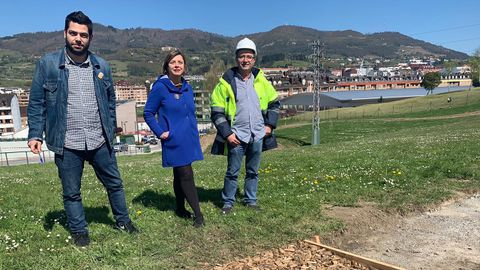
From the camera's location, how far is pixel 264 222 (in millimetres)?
6066

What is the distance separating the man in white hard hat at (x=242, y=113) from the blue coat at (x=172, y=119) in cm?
53

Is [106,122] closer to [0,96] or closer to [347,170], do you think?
[347,170]

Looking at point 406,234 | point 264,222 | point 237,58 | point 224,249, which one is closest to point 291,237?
point 264,222

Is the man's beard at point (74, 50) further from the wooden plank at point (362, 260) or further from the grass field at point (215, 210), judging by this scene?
the wooden plank at point (362, 260)

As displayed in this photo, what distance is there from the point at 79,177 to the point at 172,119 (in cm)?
146

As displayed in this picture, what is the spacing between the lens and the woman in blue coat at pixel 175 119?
18.7 feet

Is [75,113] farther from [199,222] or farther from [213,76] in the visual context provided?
[213,76]

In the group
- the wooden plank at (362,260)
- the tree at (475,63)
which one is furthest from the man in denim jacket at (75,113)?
the tree at (475,63)

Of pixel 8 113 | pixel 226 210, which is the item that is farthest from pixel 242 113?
pixel 8 113

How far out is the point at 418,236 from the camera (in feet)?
19.0

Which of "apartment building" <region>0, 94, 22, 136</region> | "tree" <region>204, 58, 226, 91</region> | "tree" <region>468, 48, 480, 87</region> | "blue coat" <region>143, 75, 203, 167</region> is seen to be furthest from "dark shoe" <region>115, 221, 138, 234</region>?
"apartment building" <region>0, 94, 22, 136</region>

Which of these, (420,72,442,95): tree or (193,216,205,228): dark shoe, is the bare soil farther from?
(420,72,442,95): tree

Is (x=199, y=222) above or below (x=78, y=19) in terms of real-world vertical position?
below

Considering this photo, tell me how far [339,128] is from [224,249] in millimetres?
45895
